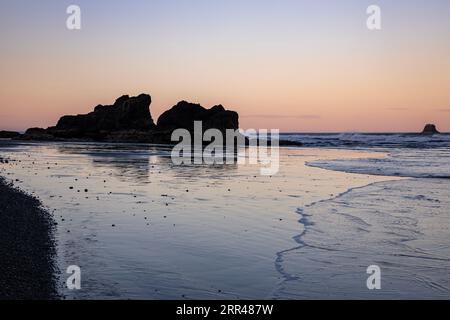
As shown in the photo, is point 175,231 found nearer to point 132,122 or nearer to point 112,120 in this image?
point 132,122

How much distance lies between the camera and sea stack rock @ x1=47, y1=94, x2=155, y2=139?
120 m

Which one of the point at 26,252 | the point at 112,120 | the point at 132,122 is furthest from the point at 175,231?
the point at 112,120

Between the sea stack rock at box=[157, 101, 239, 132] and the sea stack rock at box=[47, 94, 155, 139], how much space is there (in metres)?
4.77

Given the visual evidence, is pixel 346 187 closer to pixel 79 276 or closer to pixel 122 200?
pixel 122 200

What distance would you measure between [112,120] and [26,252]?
121 m

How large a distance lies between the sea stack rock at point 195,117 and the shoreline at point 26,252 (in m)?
107

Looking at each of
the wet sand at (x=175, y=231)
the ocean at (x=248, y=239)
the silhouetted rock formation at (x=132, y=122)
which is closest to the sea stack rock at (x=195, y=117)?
the silhouetted rock formation at (x=132, y=122)

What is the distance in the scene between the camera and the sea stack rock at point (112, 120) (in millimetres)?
120500

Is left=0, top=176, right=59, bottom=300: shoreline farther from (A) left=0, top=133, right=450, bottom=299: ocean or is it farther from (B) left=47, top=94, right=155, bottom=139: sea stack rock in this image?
(B) left=47, top=94, right=155, bottom=139: sea stack rock

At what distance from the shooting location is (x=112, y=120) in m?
127

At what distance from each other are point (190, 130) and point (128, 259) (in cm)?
11732

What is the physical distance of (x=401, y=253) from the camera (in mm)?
10055
